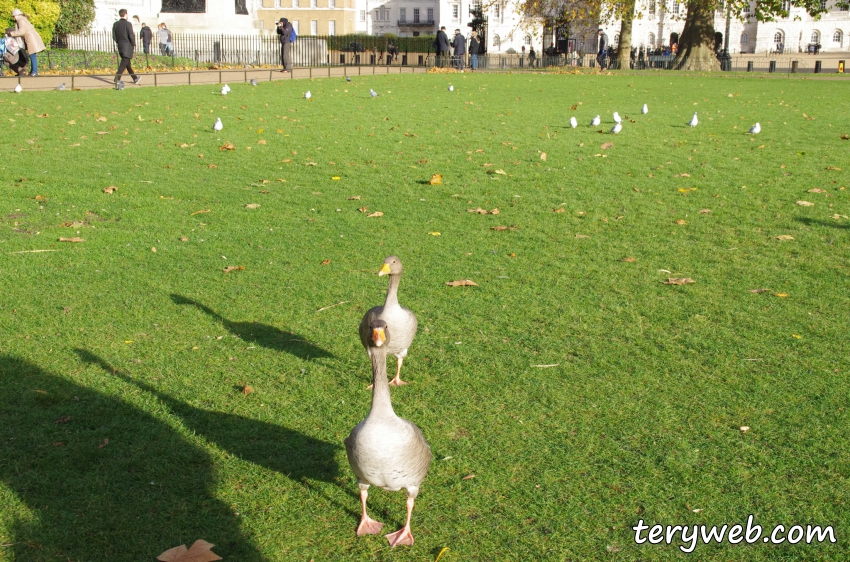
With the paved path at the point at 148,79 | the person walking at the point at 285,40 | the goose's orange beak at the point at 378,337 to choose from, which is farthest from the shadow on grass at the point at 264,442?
the person walking at the point at 285,40

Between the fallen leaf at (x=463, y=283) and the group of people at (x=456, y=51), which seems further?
the group of people at (x=456, y=51)

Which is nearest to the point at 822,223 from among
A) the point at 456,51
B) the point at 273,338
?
the point at 273,338

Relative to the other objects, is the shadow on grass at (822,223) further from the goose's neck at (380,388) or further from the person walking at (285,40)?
the person walking at (285,40)

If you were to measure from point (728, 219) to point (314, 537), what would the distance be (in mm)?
6404

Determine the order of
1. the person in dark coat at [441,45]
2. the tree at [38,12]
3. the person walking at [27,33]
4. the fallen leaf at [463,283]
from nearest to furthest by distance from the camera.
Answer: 1. the fallen leaf at [463,283]
2. the person walking at [27,33]
3. the tree at [38,12]
4. the person in dark coat at [441,45]

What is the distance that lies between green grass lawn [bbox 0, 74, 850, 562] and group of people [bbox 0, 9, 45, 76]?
13.4 metres

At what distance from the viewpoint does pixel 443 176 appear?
1016 cm

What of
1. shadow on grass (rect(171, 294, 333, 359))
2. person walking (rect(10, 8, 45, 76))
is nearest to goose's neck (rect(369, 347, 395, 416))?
shadow on grass (rect(171, 294, 333, 359))

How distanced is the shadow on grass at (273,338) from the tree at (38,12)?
25.5 metres

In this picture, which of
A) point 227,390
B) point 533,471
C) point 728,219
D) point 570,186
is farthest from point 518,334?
point 570,186

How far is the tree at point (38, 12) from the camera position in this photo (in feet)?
84.9

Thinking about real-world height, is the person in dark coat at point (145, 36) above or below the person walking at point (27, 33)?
above

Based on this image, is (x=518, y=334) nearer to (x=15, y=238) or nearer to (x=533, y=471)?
(x=533, y=471)

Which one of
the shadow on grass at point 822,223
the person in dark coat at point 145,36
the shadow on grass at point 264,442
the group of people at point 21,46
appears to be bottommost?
the shadow on grass at point 264,442
